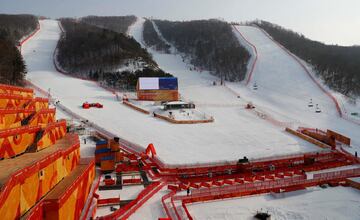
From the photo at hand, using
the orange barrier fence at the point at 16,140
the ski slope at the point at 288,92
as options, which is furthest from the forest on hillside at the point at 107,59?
the orange barrier fence at the point at 16,140

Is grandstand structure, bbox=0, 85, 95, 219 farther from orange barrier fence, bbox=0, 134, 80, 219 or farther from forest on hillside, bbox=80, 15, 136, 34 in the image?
forest on hillside, bbox=80, 15, 136, 34

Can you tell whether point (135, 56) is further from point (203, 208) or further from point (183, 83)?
point (203, 208)

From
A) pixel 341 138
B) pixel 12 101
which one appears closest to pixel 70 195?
pixel 12 101

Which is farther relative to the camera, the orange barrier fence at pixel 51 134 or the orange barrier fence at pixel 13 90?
the orange barrier fence at pixel 13 90

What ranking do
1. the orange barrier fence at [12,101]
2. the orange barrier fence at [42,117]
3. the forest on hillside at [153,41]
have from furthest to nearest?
the forest on hillside at [153,41], the orange barrier fence at [42,117], the orange barrier fence at [12,101]

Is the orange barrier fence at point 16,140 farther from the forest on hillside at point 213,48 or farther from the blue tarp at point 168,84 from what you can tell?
the forest on hillside at point 213,48

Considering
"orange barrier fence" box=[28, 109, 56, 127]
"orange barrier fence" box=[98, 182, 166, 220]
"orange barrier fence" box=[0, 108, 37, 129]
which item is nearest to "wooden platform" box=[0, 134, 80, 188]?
"orange barrier fence" box=[0, 108, 37, 129]

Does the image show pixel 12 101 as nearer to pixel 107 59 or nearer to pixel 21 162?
pixel 21 162
